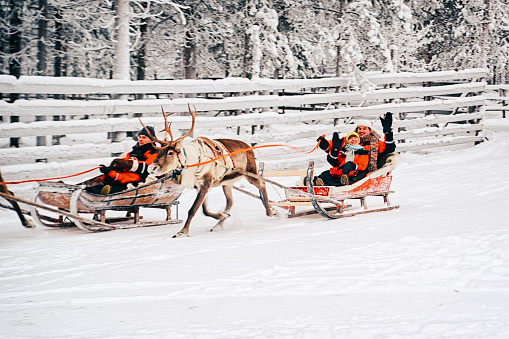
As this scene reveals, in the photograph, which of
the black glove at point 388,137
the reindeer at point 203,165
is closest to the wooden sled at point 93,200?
the reindeer at point 203,165

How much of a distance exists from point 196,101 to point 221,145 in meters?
3.57

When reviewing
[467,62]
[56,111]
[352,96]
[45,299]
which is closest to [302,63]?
[467,62]

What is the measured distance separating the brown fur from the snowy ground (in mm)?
330

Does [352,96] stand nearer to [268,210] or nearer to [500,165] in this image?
[500,165]

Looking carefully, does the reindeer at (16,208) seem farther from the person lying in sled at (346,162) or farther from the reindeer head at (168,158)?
the person lying in sled at (346,162)

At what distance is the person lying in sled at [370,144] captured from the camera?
8.78m

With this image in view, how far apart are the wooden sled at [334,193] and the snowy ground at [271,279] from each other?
26cm

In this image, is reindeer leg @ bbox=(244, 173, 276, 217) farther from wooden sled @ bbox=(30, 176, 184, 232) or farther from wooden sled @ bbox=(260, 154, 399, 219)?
wooden sled @ bbox=(30, 176, 184, 232)

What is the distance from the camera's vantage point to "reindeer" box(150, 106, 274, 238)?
731cm

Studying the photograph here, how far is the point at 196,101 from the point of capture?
1161 centimetres

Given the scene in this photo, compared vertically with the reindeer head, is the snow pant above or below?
below

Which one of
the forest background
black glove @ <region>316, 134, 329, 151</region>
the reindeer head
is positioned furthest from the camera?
the forest background

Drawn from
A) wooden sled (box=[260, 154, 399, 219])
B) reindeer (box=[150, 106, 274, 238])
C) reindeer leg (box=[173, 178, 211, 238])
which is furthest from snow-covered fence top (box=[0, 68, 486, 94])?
reindeer leg (box=[173, 178, 211, 238])

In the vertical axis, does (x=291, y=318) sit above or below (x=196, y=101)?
below
